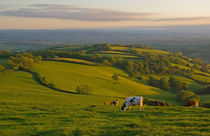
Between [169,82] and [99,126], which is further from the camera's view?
[169,82]

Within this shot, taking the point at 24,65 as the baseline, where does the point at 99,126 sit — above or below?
below

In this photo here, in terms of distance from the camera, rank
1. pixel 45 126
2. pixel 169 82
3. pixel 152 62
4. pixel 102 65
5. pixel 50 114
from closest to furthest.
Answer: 1. pixel 45 126
2. pixel 50 114
3. pixel 169 82
4. pixel 102 65
5. pixel 152 62

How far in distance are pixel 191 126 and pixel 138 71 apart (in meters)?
121

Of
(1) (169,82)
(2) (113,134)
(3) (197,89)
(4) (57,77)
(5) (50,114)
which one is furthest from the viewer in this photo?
(1) (169,82)

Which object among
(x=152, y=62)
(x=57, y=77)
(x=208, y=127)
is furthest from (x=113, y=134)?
(x=152, y=62)

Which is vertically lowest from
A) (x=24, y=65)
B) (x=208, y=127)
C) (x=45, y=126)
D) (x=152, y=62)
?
(x=45, y=126)

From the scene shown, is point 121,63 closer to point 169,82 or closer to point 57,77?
point 169,82

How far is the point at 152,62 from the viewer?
511 ft

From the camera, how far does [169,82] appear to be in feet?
383

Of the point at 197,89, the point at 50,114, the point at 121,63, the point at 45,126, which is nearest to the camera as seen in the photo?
the point at 45,126

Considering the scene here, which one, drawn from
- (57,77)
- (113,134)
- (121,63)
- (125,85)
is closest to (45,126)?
(113,134)

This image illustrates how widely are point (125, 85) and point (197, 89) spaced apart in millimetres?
45483

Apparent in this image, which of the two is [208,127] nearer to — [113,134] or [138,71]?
[113,134]

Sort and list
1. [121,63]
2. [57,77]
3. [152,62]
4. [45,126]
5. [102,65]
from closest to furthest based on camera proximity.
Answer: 1. [45,126]
2. [57,77]
3. [102,65]
4. [121,63]
5. [152,62]
